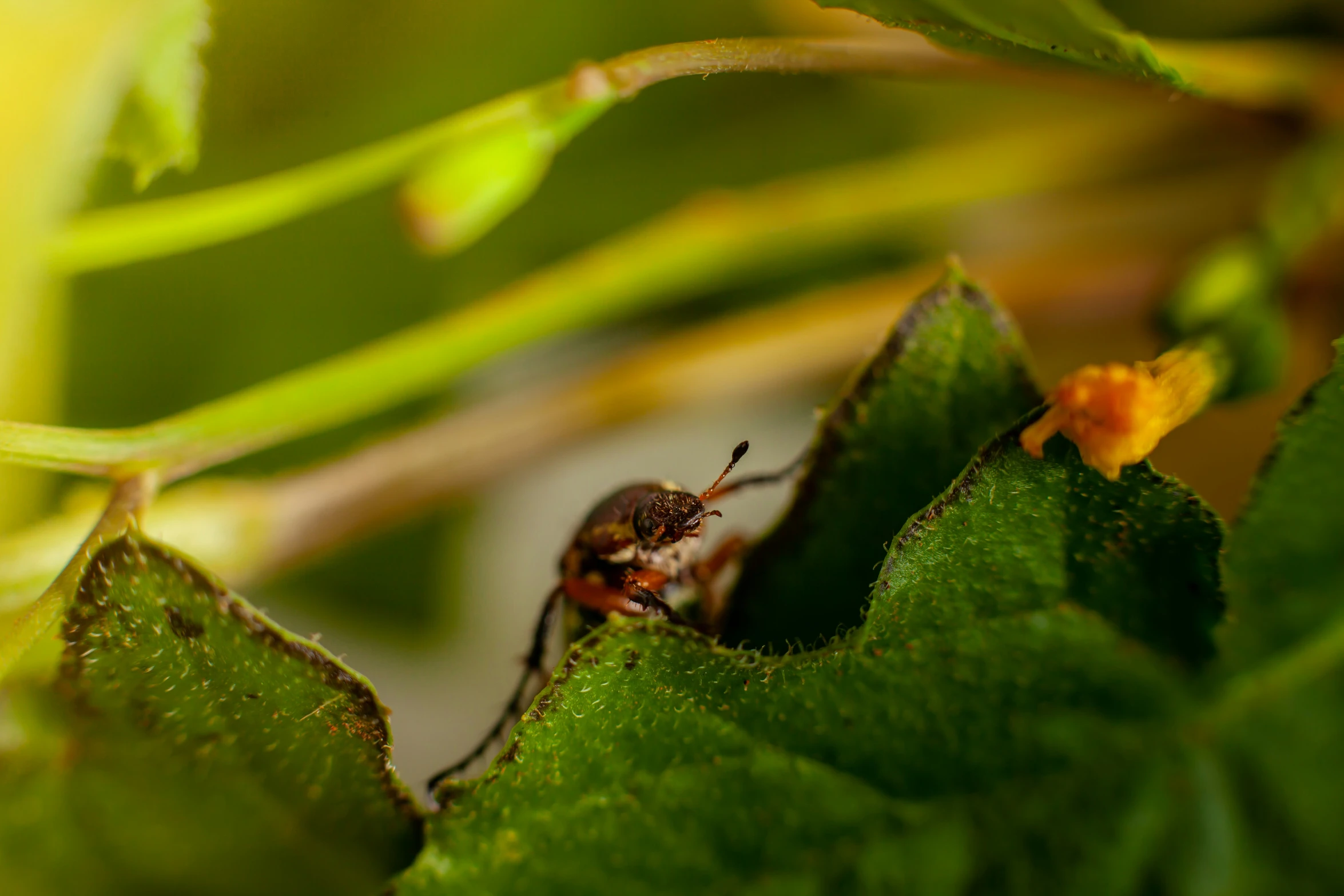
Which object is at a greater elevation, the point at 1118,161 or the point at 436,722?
the point at 1118,161

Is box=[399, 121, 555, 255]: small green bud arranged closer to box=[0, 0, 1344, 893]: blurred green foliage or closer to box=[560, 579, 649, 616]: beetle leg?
box=[0, 0, 1344, 893]: blurred green foliage

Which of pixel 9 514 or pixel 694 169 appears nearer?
pixel 9 514

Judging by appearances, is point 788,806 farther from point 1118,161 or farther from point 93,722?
point 1118,161

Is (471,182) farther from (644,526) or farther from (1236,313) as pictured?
(1236,313)

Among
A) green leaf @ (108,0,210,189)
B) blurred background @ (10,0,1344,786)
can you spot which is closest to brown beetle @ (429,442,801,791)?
blurred background @ (10,0,1344,786)

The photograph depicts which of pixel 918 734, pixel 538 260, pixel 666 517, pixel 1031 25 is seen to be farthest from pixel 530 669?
pixel 538 260

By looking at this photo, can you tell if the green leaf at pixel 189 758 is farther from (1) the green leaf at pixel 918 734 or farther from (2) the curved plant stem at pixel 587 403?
(2) the curved plant stem at pixel 587 403

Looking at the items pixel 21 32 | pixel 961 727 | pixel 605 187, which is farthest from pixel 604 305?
pixel 961 727
